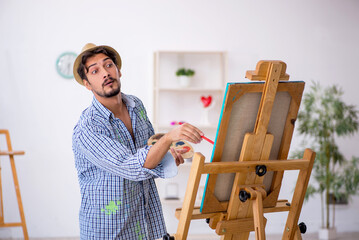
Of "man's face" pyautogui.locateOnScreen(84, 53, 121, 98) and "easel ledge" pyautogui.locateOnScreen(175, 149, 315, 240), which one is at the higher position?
"man's face" pyautogui.locateOnScreen(84, 53, 121, 98)

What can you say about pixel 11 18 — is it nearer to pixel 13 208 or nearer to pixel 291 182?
pixel 13 208

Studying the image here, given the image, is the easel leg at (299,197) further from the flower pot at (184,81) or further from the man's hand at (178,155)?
the flower pot at (184,81)

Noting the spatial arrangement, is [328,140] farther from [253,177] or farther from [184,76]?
[253,177]

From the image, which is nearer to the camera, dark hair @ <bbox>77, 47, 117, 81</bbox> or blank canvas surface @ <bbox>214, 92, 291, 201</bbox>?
blank canvas surface @ <bbox>214, 92, 291, 201</bbox>

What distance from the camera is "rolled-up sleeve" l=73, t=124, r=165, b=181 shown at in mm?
1616

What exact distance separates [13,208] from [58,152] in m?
Answer: 0.73

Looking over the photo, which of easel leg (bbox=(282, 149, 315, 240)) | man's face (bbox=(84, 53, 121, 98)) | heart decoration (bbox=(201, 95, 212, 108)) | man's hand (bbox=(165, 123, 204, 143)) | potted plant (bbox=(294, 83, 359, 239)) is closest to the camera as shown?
man's hand (bbox=(165, 123, 204, 143))

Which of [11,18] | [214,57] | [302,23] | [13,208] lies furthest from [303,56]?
[13,208]

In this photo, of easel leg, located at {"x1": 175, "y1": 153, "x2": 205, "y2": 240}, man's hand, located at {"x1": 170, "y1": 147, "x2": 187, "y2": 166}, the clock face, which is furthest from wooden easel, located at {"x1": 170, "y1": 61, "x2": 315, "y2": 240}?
the clock face

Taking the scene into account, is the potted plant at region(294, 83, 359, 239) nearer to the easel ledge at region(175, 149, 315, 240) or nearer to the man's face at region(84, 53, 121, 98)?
the easel ledge at region(175, 149, 315, 240)

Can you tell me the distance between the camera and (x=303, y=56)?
4.62 meters

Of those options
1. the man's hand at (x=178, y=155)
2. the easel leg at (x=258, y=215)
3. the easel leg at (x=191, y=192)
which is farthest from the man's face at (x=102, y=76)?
the easel leg at (x=258, y=215)

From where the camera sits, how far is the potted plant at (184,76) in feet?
14.1

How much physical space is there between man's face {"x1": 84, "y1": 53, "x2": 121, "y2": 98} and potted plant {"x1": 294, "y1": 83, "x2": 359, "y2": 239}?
109 inches
